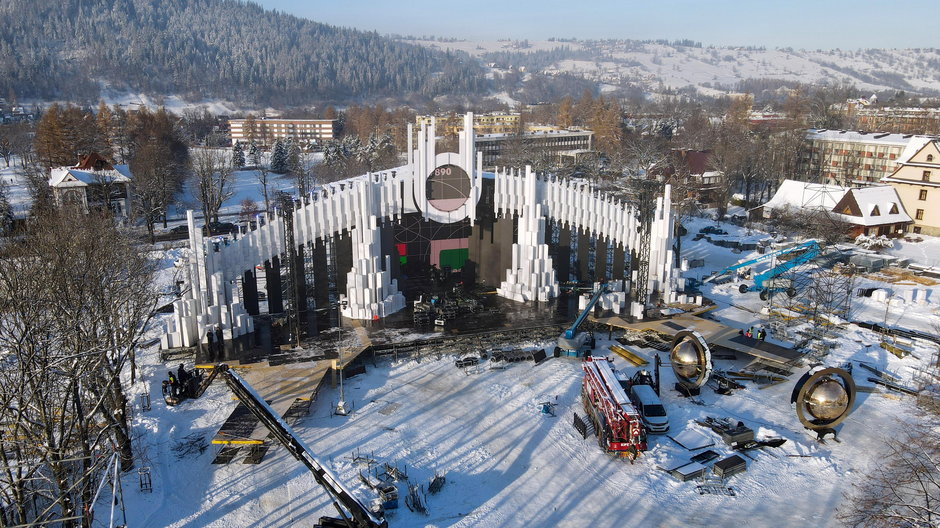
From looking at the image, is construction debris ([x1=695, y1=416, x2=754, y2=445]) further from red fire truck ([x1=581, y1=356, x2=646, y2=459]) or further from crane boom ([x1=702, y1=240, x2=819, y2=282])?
crane boom ([x1=702, y1=240, x2=819, y2=282])

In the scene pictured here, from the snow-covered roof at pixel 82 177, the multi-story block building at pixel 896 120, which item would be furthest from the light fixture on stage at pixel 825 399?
the multi-story block building at pixel 896 120

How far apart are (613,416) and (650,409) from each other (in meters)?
2.43

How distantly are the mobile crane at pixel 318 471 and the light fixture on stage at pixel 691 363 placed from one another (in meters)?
13.4

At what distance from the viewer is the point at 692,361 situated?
2547 cm

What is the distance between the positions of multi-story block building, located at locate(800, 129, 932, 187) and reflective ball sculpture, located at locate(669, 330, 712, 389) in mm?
57639

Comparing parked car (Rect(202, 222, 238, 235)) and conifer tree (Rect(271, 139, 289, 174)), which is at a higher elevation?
conifer tree (Rect(271, 139, 289, 174))

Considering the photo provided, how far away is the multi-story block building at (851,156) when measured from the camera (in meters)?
73.2

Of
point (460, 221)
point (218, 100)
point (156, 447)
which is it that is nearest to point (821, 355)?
point (460, 221)

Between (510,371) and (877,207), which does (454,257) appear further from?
(877,207)

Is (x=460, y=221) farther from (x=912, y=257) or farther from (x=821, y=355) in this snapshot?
(x=912, y=257)

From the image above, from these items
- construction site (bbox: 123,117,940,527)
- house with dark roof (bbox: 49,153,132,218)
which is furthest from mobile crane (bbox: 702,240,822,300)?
house with dark roof (bbox: 49,153,132,218)

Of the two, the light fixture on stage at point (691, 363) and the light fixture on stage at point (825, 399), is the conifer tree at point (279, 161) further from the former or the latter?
the light fixture on stage at point (825, 399)

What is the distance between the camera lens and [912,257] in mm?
48312

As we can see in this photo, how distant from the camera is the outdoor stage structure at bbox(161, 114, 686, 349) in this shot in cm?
3044
